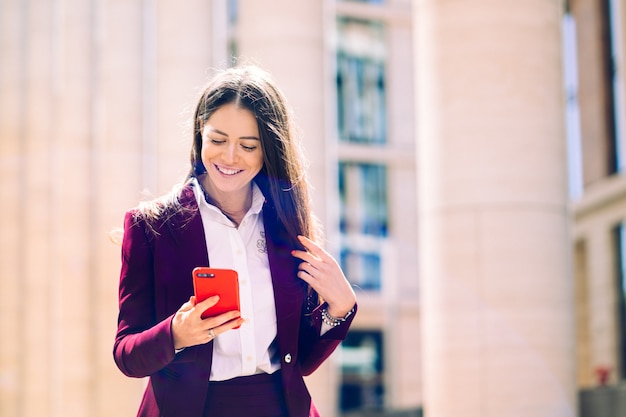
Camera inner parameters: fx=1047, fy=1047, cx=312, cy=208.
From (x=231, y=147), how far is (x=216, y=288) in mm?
580

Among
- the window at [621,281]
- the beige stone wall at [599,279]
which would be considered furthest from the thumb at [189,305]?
the window at [621,281]

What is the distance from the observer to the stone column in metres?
11.4

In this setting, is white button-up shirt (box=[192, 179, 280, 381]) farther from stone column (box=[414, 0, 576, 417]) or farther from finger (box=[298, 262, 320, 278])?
stone column (box=[414, 0, 576, 417])

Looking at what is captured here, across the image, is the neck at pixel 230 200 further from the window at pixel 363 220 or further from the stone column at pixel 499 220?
the window at pixel 363 220

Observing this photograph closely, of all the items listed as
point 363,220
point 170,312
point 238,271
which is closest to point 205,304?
point 170,312

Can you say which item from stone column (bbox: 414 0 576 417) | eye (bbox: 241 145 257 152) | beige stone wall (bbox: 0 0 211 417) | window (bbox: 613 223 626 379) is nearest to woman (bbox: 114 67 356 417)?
eye (bbox: 241 145 257 152)

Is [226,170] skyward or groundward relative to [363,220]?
groundward

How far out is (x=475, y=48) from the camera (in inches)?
461

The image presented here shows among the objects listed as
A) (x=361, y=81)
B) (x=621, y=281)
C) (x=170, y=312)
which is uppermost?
(x=361, y=81)

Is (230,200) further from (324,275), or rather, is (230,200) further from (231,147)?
(324,275)

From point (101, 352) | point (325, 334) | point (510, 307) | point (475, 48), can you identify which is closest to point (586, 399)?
point (510, 307)

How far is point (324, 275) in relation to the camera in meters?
3.41

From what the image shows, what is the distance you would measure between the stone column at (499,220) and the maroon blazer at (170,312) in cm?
820

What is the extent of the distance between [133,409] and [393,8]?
28.0 metres
